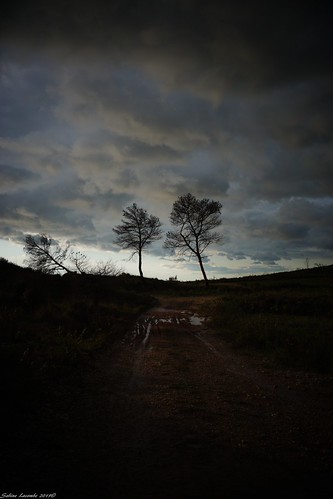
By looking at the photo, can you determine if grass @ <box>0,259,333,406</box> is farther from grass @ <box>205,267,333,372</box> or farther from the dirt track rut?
the dirt track rut

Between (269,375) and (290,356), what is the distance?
4.98 feet

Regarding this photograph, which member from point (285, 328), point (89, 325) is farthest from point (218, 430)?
point (89, 325)

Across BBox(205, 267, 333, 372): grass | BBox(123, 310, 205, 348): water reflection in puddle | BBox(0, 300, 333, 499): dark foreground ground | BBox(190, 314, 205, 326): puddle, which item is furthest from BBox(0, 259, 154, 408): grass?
BBox(205, 267, 333, 372): grass

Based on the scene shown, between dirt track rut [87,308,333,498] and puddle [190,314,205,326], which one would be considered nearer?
dirt track rut [87,308,333,498]

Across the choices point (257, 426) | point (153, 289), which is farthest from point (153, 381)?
point (153, 289)

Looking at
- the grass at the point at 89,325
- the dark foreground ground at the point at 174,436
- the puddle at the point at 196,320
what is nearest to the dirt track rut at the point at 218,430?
the dark foreground ground at the point at 174,436

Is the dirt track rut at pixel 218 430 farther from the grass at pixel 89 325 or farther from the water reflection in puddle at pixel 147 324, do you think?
the water reflection in puddle at pixel 147 324

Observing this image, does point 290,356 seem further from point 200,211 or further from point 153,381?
point 200,211

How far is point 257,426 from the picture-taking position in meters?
4.15

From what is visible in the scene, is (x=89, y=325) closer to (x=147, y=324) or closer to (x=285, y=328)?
(x=147, y=324)

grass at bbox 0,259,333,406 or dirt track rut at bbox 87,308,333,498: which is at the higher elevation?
grass at bbox 0,259,333,406

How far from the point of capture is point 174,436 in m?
3.81

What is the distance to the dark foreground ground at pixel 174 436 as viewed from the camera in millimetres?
2811

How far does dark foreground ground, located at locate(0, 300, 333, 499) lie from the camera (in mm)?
2811
